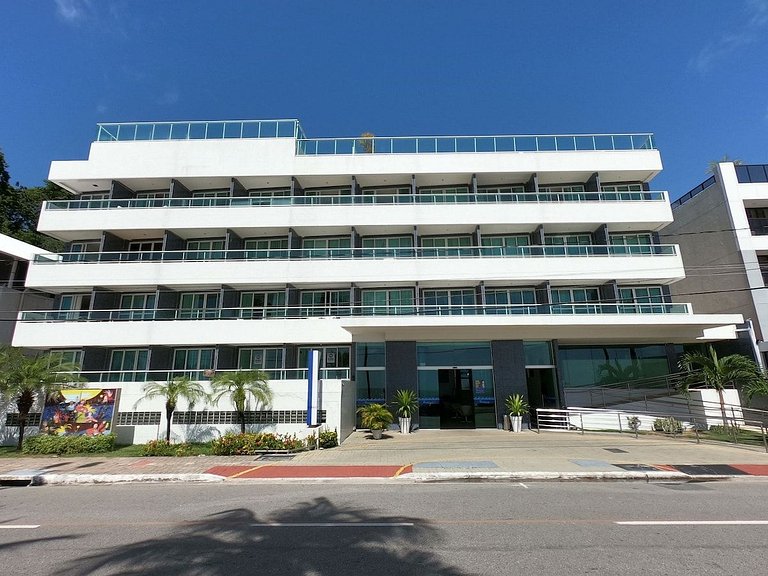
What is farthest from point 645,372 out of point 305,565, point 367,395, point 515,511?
point 305,565

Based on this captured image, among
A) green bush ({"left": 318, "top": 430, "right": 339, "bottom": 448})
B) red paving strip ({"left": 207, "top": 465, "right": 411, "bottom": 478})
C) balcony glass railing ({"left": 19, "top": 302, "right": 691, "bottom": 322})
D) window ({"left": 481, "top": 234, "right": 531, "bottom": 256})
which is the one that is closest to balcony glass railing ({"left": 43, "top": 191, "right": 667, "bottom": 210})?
window ({"left": 481, "top": 234, "right": 531, "bottom": 256})

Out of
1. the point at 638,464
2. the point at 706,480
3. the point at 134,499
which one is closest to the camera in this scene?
the point at 134,499

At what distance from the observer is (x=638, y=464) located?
499 inches

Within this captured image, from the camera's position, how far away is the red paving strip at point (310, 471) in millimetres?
12102

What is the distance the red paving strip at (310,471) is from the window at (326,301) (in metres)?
11.2

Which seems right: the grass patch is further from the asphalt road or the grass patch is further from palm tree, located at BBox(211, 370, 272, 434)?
palm tree, located at BBox(211, 370, 272, 434)

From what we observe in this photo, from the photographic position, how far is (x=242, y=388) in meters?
18.7

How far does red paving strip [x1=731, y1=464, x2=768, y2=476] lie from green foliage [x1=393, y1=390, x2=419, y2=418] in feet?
41.3

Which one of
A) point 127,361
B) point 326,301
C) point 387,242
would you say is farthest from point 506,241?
point 127,361

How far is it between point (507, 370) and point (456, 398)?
10.2ft

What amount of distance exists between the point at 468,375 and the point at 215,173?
18712 mm

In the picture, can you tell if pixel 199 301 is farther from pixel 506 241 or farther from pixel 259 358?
pixel 506 241

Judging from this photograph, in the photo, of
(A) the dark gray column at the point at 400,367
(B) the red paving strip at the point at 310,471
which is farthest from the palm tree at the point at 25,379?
(A) the dark gray column at the point at 400,367

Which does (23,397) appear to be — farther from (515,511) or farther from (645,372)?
(645,372)
